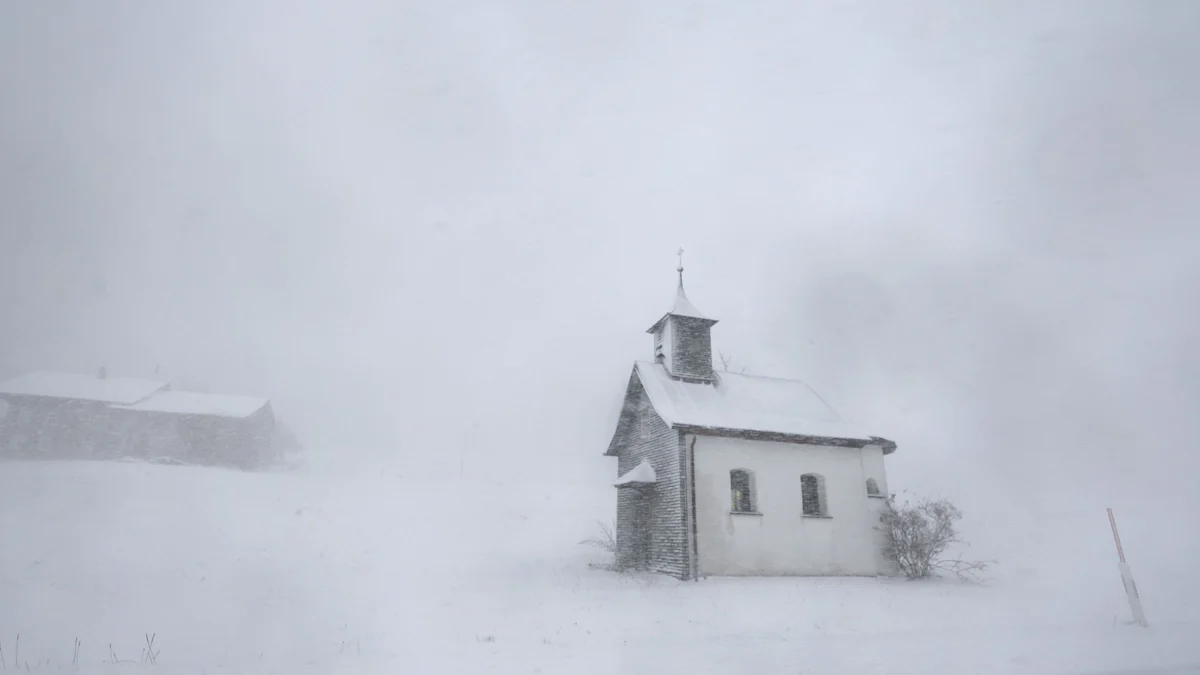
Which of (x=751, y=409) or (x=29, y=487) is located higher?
(x=751, y=409)

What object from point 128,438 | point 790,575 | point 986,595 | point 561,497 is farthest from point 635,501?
point 128,438

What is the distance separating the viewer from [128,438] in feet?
82.1

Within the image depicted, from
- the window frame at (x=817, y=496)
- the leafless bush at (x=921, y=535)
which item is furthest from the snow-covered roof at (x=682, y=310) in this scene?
the leafless bush at (x=921, y=535)

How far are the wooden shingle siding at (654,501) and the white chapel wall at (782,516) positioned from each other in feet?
1.80

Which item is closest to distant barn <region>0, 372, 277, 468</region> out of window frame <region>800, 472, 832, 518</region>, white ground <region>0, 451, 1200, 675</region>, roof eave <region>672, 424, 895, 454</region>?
white ground <region>0, 451, 1200, 675</region>

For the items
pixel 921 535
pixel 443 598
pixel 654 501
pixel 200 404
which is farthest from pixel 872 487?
Answer: pixel 200 404

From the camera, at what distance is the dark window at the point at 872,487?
58.0ft

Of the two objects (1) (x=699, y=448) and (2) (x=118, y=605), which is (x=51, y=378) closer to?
(2) (x=118, y=605)

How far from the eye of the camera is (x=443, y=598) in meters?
11.0

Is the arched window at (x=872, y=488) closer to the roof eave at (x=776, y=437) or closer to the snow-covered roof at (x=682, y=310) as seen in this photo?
the roof eave at (x=776, y=437)

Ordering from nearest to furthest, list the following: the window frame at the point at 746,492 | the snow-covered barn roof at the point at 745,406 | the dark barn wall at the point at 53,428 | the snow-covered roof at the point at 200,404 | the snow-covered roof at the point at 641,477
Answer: the window frame at the point at 746,492, the snow-covered barn roof at the point at 745,406, the snow-covered roof at the point at 641,477, the dark barn wall at the point at 53,428, the snow-covered roof at the point at 200,404

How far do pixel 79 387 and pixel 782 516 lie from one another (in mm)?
30158

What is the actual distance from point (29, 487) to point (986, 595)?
27.2 meters

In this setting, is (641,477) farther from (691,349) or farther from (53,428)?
(53,428)
